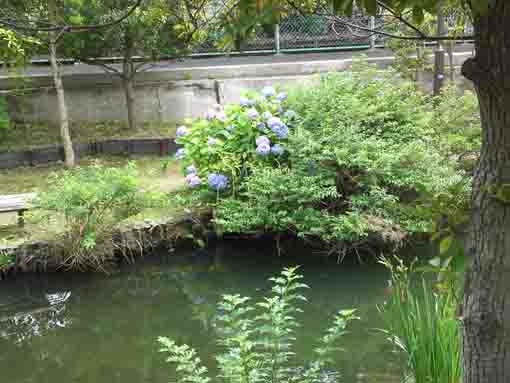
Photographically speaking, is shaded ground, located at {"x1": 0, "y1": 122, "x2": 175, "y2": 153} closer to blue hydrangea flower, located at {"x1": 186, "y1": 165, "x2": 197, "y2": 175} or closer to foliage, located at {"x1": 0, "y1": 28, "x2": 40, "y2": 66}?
foliage, located at {"x1": 0, "y1": 28, "x2": 40, "y2": 66}

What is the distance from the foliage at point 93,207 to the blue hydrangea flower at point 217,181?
640mm

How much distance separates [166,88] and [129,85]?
0.91m

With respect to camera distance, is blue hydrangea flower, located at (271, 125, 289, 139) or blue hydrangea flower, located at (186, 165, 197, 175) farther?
blue hydrangea flower, located at (186, 165, 197, 175)

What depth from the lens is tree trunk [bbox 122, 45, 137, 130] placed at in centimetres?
995

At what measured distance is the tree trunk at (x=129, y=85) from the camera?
9954 millimetres

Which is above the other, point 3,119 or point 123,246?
point 3,119

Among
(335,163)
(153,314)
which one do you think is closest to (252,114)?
(335,163)

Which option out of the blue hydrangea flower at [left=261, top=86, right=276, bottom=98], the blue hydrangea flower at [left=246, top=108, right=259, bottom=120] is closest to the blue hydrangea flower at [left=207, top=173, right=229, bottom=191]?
the blue hydrangea flower at [left=246, top=108, right=259, bottom=120]

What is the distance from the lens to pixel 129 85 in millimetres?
10273

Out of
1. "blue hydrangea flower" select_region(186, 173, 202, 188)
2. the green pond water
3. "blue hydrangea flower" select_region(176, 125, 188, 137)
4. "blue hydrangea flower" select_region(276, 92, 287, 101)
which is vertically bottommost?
the green pond water

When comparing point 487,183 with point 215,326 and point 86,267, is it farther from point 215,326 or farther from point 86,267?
point 86,267

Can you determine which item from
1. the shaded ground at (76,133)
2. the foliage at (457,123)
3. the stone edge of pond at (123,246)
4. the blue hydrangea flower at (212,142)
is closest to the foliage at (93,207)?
the stone edge of pond at (123,246)

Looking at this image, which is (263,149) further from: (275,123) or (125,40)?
(125,40)

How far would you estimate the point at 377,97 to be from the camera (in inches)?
288
